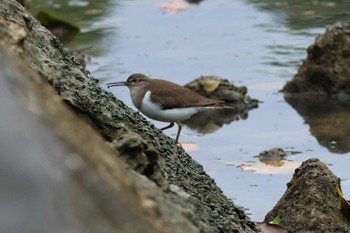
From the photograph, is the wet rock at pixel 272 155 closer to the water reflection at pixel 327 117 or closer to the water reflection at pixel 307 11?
the water reflection at pixel 327 117

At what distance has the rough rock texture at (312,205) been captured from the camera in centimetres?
525

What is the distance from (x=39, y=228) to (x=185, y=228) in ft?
1.80

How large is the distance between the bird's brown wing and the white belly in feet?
0.12

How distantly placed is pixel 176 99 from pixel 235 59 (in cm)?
252

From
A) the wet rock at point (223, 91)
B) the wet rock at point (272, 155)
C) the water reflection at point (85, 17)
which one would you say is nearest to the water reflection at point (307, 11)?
the water reflection at point (85, 17)

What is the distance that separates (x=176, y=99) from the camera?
820 cm

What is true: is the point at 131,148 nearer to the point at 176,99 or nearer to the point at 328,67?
the point at 176,99

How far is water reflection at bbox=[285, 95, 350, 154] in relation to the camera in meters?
7.98

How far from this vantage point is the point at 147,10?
1273cm

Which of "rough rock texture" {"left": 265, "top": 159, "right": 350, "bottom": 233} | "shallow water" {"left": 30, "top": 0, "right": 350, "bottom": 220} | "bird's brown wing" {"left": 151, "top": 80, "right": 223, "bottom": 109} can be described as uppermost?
"rough rock texture" {"left": 265, "top": 159, "right": 350, "bottom": 233}

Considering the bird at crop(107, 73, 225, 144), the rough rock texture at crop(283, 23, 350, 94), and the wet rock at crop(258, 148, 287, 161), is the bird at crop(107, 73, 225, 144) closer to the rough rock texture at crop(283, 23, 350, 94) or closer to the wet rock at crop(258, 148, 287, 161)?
the wet rock at crop(258, 148, 287, 161)

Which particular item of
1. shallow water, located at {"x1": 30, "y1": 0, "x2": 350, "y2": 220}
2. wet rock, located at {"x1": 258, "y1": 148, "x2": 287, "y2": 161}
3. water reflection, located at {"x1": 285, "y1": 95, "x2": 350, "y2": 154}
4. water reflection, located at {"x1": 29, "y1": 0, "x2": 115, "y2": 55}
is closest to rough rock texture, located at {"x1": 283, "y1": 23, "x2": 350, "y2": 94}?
water reflection, located at {"x1": 285, "y1": 95, "x2": 350, "y2": 154}

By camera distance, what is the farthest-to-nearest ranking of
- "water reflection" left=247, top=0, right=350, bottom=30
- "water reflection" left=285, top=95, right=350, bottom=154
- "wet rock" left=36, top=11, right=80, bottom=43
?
"water reflection" left=247, top=0, right=350, bottom=30
"wet rock" left=36, top=11, right=80, bottom=43
"water reflection" left=285, top=95, right=350, bottom=154

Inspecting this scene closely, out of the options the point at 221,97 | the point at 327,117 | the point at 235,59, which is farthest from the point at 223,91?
the point at 235,59
